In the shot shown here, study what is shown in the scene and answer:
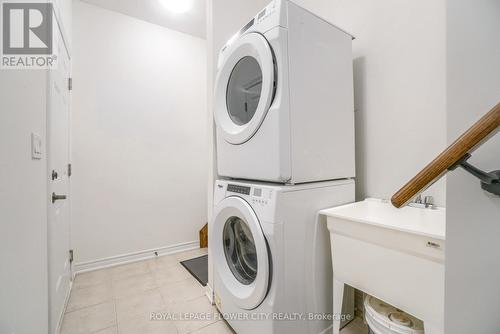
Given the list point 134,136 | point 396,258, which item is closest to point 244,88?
point 396,258

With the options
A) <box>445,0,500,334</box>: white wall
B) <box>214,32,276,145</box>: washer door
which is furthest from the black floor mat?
<box>445,0,500,334</box>: white wall

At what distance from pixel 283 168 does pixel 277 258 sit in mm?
408

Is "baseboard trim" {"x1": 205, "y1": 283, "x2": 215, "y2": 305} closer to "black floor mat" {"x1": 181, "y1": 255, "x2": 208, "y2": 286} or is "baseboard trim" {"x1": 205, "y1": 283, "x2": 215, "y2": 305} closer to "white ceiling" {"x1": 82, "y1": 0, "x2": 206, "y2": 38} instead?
"black floor mat" {"x1": 181, "y1": 255, "x2": 208, "y2": 286}

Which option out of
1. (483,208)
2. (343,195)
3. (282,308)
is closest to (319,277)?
(282,308)

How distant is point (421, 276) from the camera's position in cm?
80

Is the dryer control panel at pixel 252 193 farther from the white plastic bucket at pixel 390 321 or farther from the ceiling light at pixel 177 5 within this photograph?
the ceiling light at pixel 177 5

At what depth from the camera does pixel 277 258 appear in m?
0.99

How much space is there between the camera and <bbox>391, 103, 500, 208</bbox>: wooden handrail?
0.34m

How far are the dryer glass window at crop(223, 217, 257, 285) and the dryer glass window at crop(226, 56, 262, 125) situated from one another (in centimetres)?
66

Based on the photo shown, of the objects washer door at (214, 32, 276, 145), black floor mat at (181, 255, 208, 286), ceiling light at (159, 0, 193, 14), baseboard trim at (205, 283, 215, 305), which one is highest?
ceiling light at (159, 0, 193, 14)

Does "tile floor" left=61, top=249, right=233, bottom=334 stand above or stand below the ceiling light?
below

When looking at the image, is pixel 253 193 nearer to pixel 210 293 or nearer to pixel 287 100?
pixel 287 100

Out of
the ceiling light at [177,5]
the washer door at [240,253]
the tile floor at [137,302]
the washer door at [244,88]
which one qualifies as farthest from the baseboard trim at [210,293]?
the ceiling light at [177,5]

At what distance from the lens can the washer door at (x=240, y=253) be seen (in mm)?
1027
